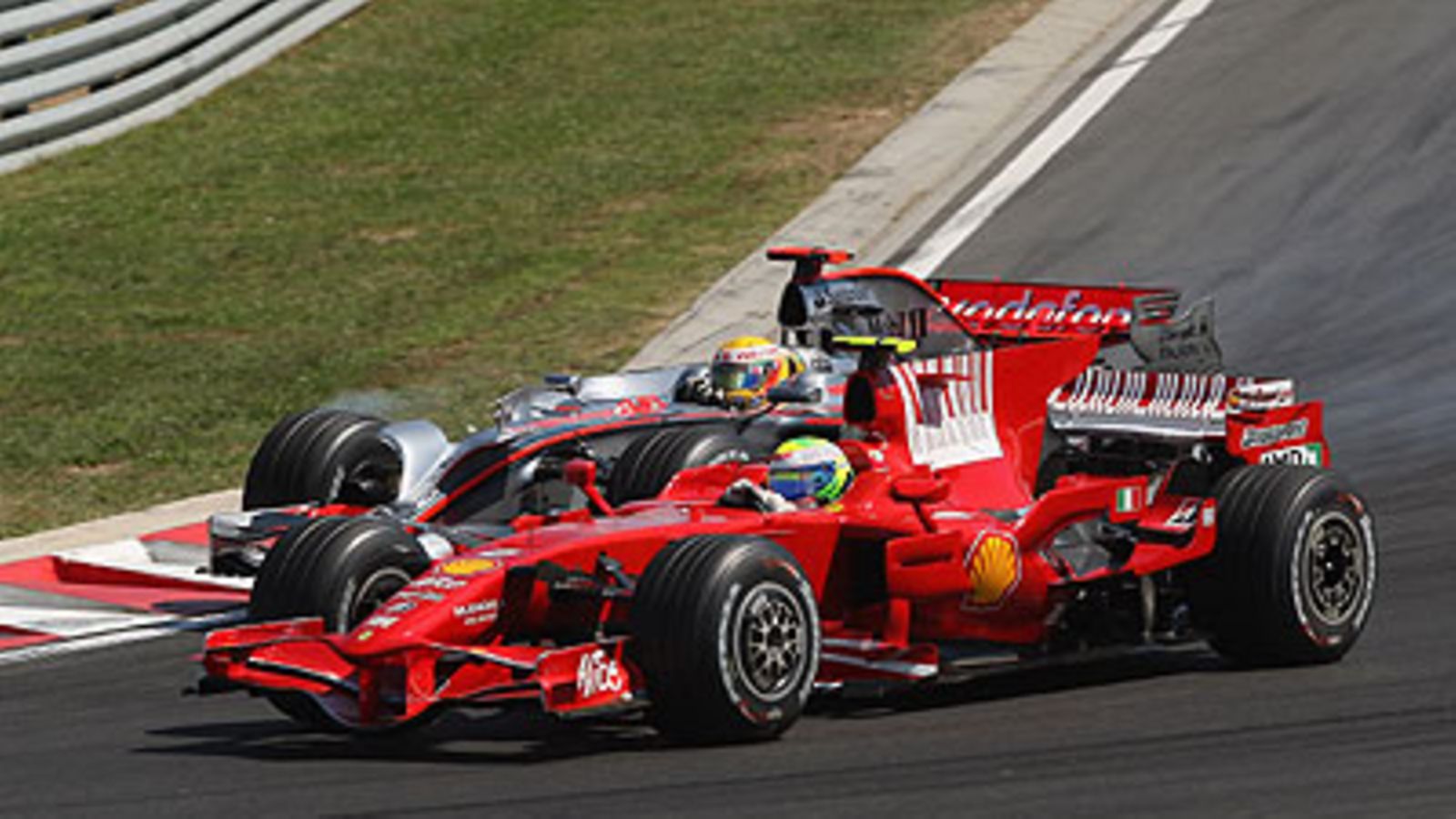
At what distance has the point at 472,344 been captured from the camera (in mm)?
21266

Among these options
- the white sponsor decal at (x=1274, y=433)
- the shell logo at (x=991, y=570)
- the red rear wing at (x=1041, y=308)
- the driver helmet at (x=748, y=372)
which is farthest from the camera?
the driver helmet at (x=748, y=372)

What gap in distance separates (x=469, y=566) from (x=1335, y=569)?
3.53m

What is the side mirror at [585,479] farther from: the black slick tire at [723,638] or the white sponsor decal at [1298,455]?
the white sponsor decal at [1298,455]

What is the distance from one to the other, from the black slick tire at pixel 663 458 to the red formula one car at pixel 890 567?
1661 mm

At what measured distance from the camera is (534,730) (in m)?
10.7

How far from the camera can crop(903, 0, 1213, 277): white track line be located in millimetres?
22500

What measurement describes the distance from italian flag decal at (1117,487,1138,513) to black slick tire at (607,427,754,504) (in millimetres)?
→ 2693

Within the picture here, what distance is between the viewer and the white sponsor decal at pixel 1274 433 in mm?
11773

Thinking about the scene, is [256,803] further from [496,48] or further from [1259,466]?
[496,48]

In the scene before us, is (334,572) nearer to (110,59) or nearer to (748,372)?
(748,372)

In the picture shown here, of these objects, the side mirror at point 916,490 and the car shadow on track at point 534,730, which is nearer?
the car shadow on track at point 534,730

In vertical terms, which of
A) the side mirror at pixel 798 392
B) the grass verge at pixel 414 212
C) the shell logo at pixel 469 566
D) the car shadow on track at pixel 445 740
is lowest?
the car shadow on track at pixel 445 740

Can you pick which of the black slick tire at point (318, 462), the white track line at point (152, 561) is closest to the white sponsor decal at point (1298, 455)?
the black slick tire at point (318, 462)

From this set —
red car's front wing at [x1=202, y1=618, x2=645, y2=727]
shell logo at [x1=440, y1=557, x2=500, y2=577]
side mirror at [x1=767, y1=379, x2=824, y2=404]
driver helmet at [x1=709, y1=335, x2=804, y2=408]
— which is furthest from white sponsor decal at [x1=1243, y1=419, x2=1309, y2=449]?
driver helmet at [x1=709, y1=335, x2=804, y2=408]
